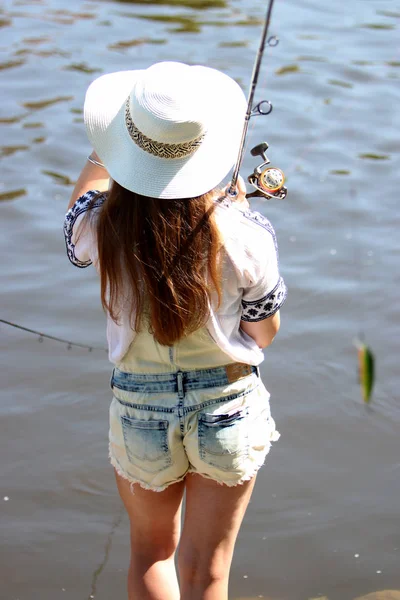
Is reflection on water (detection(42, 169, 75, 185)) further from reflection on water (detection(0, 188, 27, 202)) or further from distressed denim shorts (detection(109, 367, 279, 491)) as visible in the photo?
distressed denim shorts (detection(109, 367, 279, 491))

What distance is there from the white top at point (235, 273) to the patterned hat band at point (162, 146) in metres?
0.14

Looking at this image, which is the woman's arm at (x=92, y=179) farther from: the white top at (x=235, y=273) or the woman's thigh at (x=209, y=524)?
the woman's thigh at (x=209, y=524)

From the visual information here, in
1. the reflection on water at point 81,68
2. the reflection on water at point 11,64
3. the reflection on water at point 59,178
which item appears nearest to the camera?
the reflection on water at point 59,178

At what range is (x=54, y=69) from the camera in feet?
23.3

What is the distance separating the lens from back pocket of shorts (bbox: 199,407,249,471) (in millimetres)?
2090

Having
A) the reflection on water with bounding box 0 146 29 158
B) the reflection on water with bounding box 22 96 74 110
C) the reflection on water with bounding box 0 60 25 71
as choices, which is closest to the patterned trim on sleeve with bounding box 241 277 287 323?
the reflection on water with bounding box 0 146 29 158

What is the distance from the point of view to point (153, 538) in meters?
2.27

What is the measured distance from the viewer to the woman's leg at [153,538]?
2221mm

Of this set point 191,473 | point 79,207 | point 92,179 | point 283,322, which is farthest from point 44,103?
point 191,473

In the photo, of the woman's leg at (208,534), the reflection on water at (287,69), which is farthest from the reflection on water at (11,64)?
the woman's leg at (208,534)

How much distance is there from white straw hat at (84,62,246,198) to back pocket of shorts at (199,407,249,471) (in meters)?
0.58

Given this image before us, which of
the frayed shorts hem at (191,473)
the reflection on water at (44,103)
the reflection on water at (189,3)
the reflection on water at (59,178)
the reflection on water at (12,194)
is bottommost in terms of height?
the reflection on water at (12,194)

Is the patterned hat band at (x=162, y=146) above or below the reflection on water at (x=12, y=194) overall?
above

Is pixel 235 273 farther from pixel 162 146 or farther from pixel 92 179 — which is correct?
pixel 92 179
